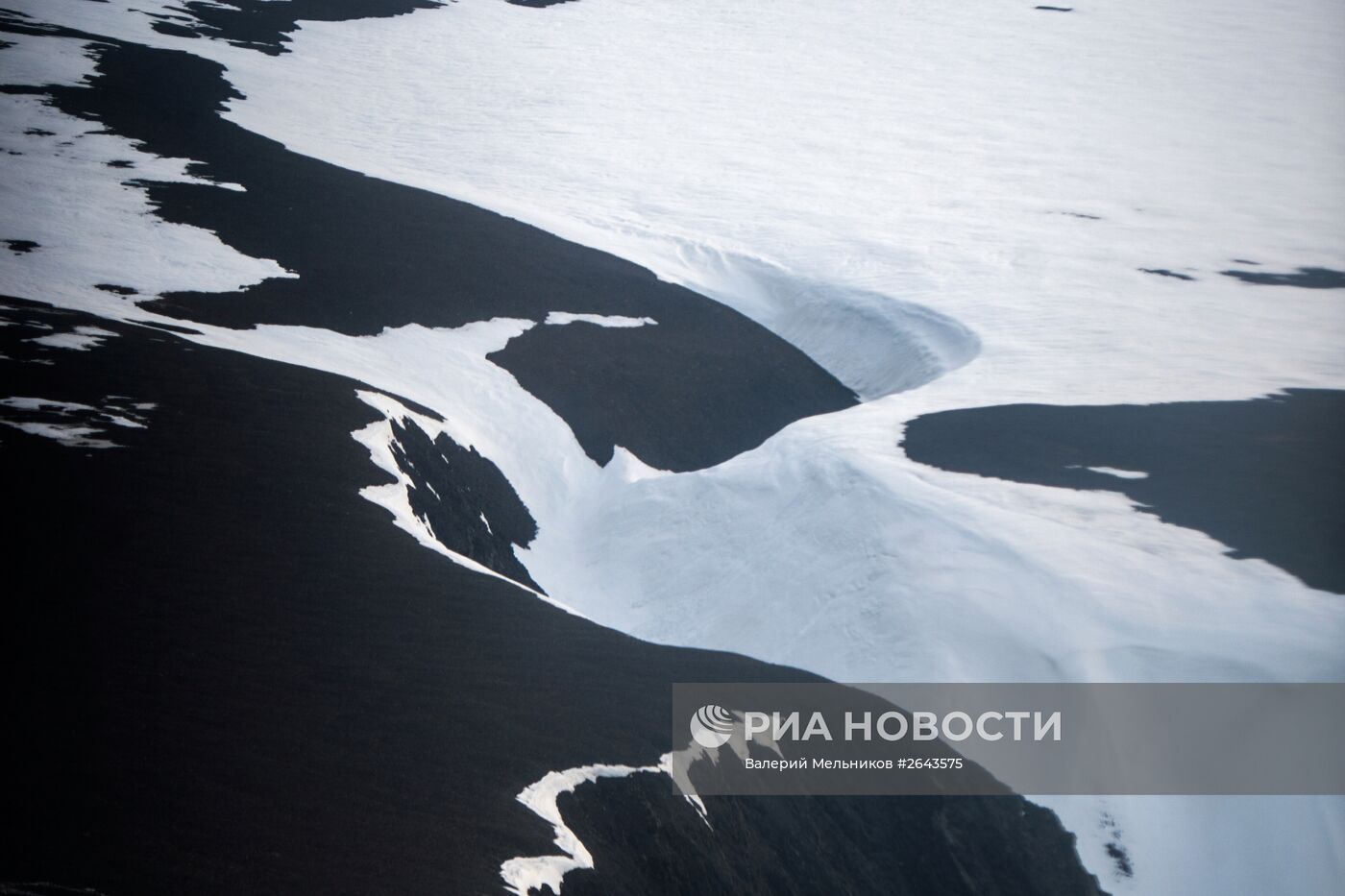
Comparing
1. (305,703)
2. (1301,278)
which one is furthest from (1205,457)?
(305,703)

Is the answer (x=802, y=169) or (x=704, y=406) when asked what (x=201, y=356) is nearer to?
(x=704, y=406)

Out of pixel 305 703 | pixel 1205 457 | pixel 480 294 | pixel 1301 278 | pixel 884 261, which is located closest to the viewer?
pixel 305 703

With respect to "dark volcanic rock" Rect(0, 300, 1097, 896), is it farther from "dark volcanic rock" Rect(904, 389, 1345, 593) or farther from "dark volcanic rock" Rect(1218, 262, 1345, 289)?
"dark volcanic rock" Rect(1218, 262, 1345, 289)

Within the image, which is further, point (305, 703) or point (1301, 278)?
point (1301, 278)

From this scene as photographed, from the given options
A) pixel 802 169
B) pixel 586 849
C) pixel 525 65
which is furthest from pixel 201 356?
pixel 525 65

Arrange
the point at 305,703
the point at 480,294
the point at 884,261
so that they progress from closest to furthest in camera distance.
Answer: the point at 305,703 < the point at 480,294 < the point at 884,261

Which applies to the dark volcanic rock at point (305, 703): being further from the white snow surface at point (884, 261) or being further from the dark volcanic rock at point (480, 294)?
the dark volcanic rock at point (480, 294)

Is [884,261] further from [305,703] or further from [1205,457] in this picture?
[305,703]

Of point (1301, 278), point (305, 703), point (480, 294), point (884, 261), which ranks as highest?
point (1301, 278)
